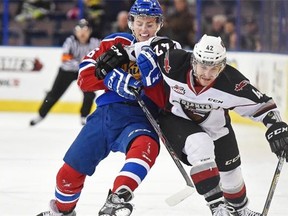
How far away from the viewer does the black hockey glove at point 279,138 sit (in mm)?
3455

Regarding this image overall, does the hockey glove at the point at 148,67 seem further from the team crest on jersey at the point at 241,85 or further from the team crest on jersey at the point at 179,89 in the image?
the team crest on jersey at the point at 241,85

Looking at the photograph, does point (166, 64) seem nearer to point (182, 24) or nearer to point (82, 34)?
point (82, 34)

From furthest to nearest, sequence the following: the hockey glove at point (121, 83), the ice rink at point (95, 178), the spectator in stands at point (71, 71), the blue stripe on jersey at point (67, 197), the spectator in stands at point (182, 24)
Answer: the spectator in stands at point (182, 24), the spectator in stands at point (71, 71), the ice rink at point (95, 178), the blue stripe on jersey at point (67, 197), the hockey glove at point (121, 83)

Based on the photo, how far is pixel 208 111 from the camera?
356cm

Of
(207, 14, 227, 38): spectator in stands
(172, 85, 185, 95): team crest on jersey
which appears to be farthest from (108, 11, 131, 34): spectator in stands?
(172, 85, 185, 95): team crest on jersey

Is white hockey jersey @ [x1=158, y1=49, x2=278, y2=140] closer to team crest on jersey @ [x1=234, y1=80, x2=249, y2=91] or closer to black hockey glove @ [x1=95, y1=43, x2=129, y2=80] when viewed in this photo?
team crest on jersey @ [x1=234, y1=80, x2=249, y2=91]

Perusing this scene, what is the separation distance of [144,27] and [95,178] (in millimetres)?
1768

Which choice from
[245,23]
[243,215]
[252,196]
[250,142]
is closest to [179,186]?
[252,196]

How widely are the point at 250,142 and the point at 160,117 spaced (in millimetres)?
3729

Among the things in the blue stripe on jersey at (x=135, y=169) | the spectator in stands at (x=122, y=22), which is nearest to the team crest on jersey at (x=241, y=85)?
the blue stripe on jersey at (x=135, y=169)

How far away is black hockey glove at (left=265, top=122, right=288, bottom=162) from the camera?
3.46 metres

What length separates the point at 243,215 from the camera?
390 cm

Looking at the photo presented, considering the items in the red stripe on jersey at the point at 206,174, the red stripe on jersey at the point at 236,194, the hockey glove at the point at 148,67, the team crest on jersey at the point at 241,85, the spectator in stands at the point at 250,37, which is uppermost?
the hockey glove at the point at 148,67

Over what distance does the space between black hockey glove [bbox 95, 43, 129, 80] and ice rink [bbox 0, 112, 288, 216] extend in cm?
91
